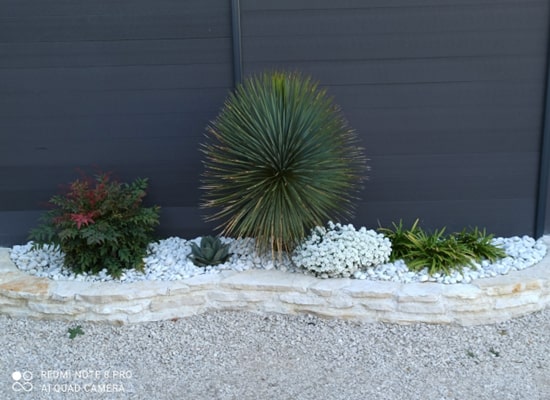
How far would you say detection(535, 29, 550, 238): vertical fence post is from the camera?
3.94 meters

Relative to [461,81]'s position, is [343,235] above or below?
below

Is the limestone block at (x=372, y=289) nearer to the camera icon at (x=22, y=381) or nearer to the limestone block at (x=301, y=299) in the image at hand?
the limestone block at (x=301, y=299)

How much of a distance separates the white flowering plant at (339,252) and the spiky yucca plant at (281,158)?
12 cm

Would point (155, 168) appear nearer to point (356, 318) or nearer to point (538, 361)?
point (356, 318)

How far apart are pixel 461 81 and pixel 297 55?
4.01 feet

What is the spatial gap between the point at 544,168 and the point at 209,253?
102 inches

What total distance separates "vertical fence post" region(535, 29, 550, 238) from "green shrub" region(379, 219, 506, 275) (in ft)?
1.70

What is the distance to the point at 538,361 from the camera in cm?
299

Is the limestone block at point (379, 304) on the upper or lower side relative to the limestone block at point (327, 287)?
lower

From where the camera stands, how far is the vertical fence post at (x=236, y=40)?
383cm

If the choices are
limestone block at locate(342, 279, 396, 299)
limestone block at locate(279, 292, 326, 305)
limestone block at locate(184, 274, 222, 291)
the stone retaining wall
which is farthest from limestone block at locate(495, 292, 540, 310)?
limestone block at locate(184, 274, 222, 291)

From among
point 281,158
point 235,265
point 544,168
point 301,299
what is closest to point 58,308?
point 235,265

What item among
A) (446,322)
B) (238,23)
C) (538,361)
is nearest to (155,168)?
(238,23)

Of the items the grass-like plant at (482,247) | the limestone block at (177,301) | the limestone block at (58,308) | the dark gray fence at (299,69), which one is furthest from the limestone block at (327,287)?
the limestone block at (58,308)
